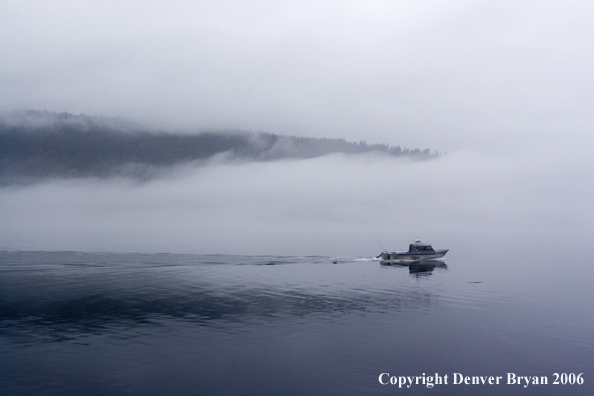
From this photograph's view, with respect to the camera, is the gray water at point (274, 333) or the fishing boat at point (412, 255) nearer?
the gray water at point (274, 333)

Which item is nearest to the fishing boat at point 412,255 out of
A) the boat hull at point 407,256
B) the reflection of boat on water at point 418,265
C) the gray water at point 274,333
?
the boat hull at point 407,256

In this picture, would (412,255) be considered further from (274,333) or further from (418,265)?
(274,333)

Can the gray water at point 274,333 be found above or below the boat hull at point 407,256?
below

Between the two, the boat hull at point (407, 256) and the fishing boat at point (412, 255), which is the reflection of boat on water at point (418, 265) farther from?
the fishing boat at point (412, 255)

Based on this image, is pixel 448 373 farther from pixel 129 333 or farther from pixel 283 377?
pixel 129 333

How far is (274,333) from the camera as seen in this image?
2061 inches

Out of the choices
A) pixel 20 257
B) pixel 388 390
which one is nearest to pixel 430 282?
pixel 388 390

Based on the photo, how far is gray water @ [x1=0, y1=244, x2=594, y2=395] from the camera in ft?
126

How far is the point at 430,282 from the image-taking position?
319ft

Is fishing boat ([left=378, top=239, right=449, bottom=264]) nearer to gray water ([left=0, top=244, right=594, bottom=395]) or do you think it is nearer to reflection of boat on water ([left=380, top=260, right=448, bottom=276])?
reflection of boat on water ([left=380, top=260, right=448, bottom=276])

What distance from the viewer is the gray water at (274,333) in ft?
126

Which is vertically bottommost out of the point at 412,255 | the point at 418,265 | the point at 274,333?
the point at 274,333

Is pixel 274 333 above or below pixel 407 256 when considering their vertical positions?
below

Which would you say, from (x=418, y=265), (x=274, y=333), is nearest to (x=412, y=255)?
(x=418, y=265)
